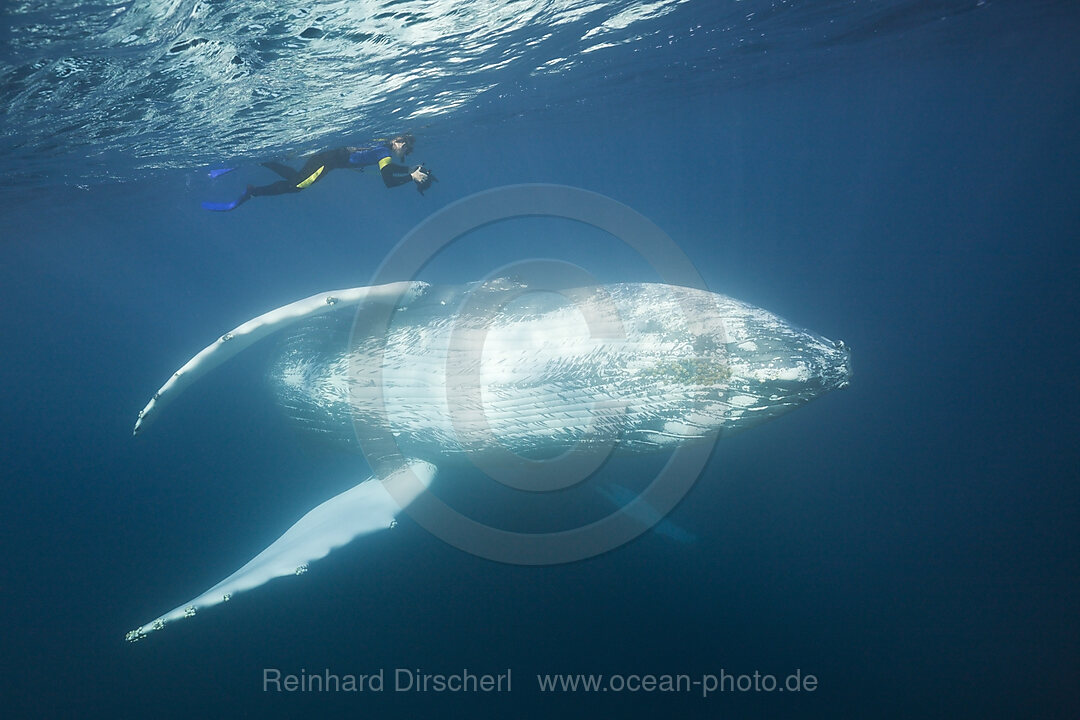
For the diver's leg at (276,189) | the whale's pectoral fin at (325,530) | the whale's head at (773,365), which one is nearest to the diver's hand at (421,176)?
the diver's leg at (276,189)

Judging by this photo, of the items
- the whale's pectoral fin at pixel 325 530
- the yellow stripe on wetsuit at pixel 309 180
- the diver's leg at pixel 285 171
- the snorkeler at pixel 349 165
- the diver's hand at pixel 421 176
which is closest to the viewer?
the whale's pectoral fin at pixel 325 530

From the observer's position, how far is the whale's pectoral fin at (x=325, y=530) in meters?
3.98

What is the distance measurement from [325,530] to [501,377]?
2510mm

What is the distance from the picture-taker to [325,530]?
451 centimetres

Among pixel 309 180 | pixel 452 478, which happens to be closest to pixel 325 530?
pixel 452 478

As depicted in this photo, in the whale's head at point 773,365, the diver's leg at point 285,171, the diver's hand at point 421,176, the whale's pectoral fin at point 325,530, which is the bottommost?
the whale's pectoral fin at point 325,530

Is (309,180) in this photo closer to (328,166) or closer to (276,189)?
(328,166)

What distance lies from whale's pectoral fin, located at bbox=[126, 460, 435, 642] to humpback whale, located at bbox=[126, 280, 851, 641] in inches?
0.6

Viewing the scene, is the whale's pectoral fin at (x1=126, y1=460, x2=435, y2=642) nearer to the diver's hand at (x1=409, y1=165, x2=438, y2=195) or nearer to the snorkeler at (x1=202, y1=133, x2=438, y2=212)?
the diver's hand at (x1=409, y1=165, x2=438, y2=195)

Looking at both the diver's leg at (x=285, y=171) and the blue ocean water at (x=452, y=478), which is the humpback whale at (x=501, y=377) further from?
the diver's leg at (x=285, y=171)

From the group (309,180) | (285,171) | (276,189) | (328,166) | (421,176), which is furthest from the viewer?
(285,171)

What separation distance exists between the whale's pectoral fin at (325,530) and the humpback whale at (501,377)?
16 millimetres

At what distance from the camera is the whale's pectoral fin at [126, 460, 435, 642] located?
3.98 meters

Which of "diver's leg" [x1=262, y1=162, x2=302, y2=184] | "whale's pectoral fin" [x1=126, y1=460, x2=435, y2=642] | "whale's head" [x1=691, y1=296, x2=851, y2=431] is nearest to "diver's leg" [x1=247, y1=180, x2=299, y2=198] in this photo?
"diver's leg" [x1=262, y1=162, x2=302, y2=184]
